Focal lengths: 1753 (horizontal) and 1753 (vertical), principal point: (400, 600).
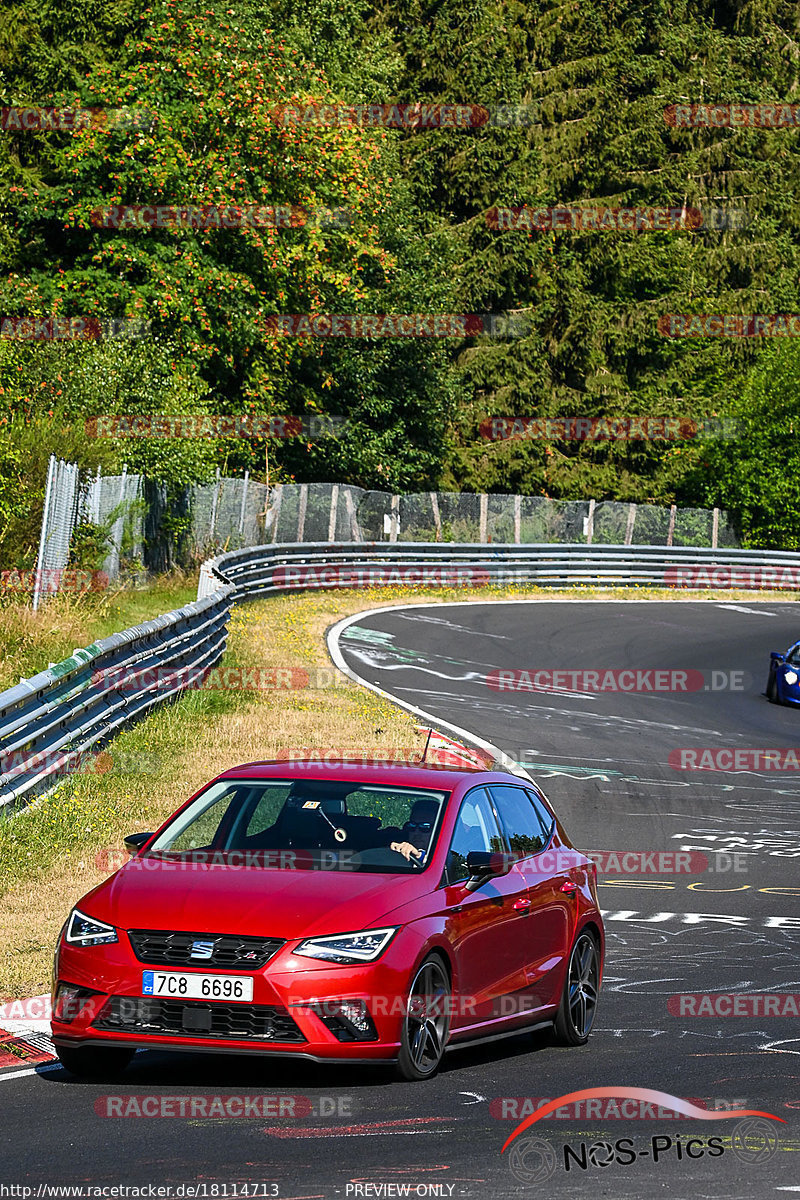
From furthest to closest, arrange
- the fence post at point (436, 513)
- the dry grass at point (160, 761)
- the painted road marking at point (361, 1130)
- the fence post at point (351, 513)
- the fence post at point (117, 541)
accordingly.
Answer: the fence post at point (436, 513) < the fence post at point (351, 513) < the fence post at point (117, 541) < the dry grass at point (160, 761) < the painted road marking at point (361, 1130)

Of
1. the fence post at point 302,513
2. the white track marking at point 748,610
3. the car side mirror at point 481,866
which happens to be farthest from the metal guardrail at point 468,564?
the car side mirror at point 481,866

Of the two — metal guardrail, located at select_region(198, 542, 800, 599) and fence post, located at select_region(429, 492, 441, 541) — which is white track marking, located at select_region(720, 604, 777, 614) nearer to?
metal guardrail, located at select_region(198, 542, 800, 599)

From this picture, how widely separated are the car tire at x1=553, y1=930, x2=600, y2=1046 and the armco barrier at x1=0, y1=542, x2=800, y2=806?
490 centimetres

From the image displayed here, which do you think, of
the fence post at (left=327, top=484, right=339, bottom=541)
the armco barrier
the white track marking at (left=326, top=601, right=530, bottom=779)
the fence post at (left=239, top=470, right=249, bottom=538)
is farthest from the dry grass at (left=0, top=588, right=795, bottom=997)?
the fence post at (left=327, top=484, right=339, bottom=541)

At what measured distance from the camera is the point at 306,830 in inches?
338

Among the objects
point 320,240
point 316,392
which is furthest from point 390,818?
point 316,392

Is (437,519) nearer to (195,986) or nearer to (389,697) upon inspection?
(389,697)

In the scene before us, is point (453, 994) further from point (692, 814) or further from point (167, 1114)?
point (692, 814)

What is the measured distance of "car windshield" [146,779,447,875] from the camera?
838cm

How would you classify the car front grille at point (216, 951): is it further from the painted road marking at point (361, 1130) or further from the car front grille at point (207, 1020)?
the painted road marking at point (361, 1130)

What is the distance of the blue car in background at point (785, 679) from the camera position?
27.3 meters

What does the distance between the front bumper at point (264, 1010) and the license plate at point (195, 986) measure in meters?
0.02

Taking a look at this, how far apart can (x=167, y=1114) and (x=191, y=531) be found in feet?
93.1

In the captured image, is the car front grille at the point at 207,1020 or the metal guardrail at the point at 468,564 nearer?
the car front grille at the point at 207,1020
